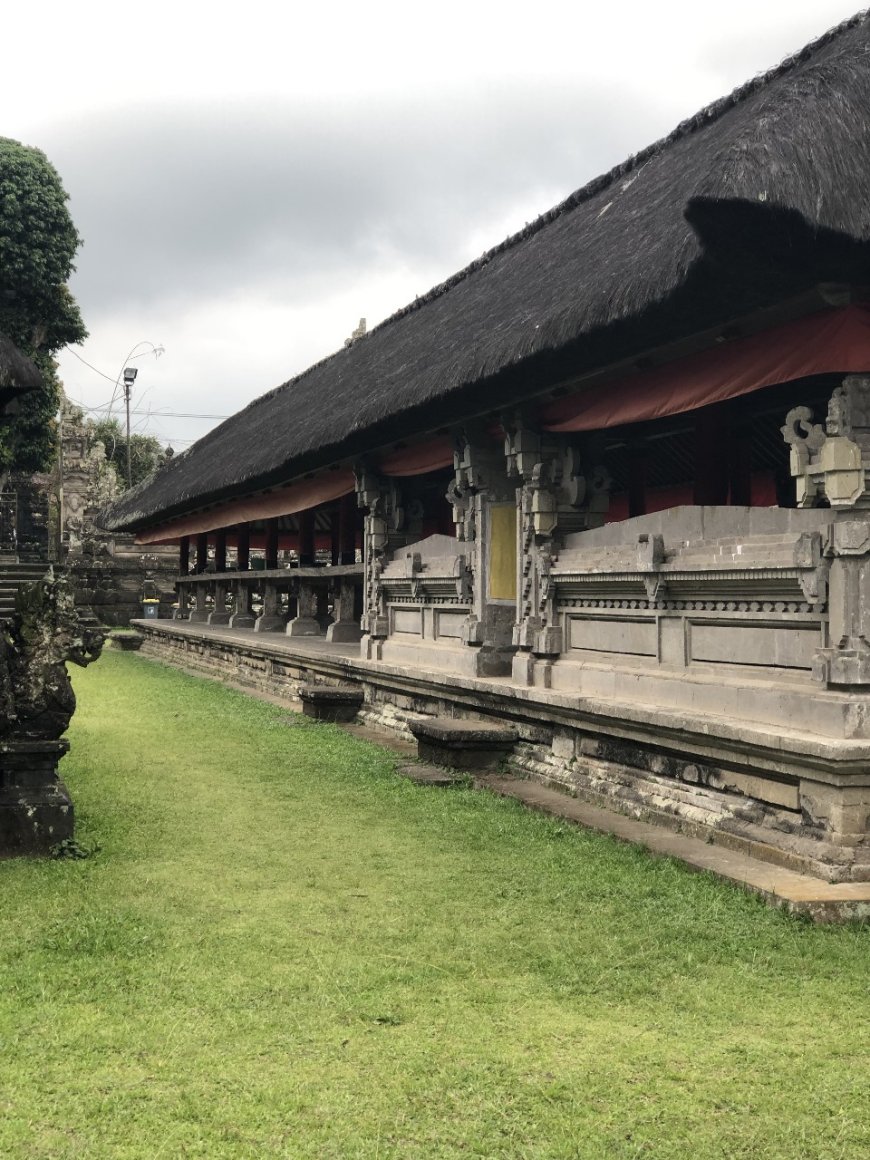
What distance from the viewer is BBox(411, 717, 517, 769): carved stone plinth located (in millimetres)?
8438

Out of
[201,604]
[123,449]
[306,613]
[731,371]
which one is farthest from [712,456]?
[123,449]

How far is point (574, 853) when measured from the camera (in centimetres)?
596

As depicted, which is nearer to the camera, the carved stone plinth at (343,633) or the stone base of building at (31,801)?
the stone base of building at (31,801)

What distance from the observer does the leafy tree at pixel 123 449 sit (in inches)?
2201

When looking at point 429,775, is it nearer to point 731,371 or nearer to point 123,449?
point 731,371

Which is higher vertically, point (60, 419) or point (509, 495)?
point (60, 419)

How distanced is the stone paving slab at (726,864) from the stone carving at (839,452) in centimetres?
186

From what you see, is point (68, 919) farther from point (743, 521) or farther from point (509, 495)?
point (509, 495)

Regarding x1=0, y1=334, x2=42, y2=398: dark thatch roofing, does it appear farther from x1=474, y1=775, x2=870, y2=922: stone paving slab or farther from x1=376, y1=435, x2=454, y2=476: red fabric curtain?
x1=474, y1=775, x2=870, y2=922: stone paving slab

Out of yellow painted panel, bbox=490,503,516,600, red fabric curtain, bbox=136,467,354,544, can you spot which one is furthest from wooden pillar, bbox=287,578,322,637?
yellow painted panel, bbox=490,503,516,600

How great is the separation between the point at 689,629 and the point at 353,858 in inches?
99.4

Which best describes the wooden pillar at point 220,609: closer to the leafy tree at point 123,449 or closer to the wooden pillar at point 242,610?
the wooden pillar at point 242,610

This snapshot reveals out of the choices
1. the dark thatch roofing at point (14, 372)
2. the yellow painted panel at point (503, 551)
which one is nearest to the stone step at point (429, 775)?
the yellow painted panel at point (503, 551)

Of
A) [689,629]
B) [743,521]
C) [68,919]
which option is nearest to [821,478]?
[743,521]
